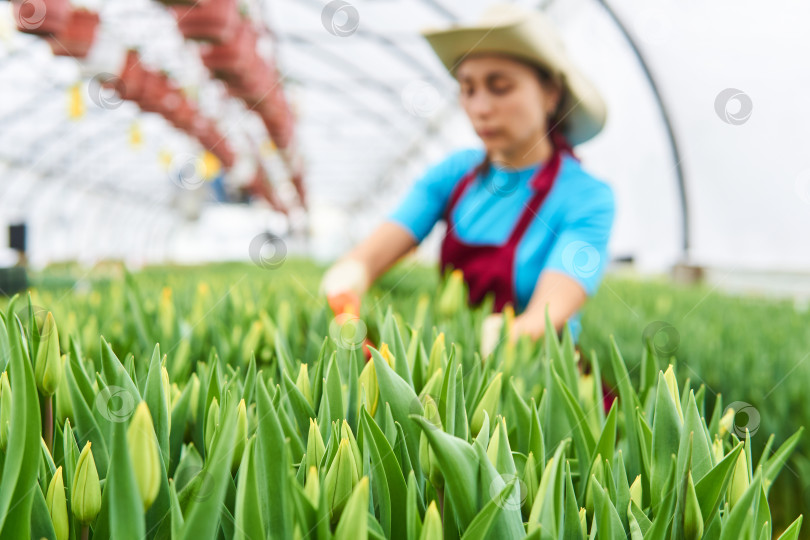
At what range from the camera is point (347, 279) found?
1395 millimetres

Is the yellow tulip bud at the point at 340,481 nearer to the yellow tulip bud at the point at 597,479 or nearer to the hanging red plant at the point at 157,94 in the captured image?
the yellow tulip bud at the point at 597,479

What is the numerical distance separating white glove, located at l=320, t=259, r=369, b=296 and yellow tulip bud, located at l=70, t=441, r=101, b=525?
86 centimetres

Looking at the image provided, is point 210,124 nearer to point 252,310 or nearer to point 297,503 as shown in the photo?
point 252,310

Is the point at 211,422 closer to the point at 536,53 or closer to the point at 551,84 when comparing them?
the point at 536,53

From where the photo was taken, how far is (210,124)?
867 cm

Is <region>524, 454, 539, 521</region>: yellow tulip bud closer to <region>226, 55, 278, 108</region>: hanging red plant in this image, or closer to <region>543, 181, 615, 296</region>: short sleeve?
<region>543, 181, 615, 296</region>: short sleeve

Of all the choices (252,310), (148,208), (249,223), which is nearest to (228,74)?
(252,310)

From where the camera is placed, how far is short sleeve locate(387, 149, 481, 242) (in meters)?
1.75

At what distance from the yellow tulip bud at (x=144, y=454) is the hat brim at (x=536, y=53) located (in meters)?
1.32
